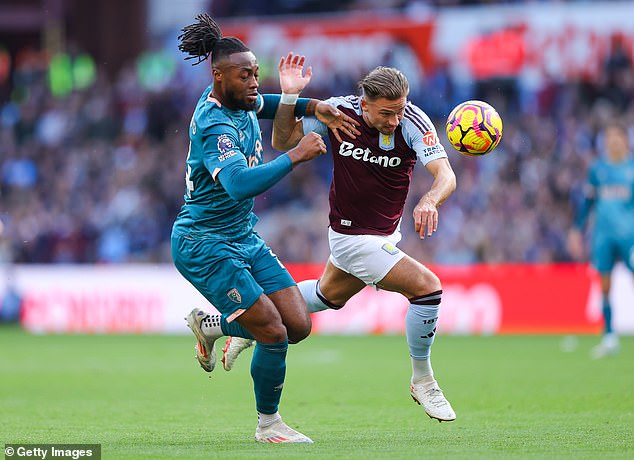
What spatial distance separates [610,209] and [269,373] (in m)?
8.07

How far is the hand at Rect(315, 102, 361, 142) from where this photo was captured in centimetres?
793

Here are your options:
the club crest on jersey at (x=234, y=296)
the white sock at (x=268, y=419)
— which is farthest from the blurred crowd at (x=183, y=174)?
the club crest on jersey at (x=234, y=296)

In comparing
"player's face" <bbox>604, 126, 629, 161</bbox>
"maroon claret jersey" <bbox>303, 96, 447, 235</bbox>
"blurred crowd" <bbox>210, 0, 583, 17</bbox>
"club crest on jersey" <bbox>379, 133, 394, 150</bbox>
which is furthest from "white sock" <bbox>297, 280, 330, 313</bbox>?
"blurred crowd" <bbox>210, 0, 583, 17</bbox>

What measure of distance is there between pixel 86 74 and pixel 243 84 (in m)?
22.4

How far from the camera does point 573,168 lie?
65.4ft

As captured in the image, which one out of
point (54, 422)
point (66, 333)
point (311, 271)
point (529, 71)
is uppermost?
point (529, 71)

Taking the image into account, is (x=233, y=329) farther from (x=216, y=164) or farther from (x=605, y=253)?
(x=605, y=253)

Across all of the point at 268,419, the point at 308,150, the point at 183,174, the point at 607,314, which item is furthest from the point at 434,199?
the point at 183,174

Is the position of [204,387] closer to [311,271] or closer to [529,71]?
[311,271]

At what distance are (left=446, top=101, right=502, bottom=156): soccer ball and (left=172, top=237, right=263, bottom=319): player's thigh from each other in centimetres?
176

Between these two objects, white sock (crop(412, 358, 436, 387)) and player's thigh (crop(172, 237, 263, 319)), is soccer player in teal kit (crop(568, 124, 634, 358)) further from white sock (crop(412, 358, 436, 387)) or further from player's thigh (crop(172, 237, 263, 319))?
player's thigh (crop(172, 237, 263, 319))

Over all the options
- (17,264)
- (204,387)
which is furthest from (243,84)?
(17,264)

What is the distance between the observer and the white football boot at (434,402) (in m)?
7.69

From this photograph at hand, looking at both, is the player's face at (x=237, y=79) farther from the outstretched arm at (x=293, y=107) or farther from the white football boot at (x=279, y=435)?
the white football boot at (x=279, y=435)
